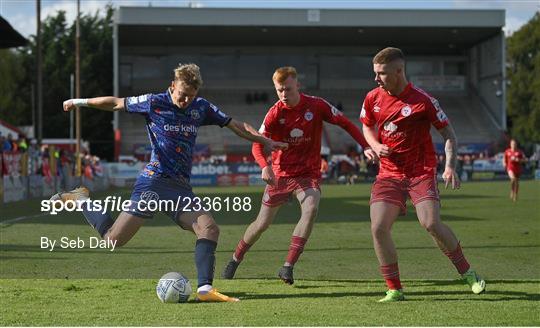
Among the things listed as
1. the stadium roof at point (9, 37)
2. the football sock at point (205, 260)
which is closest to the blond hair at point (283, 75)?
the football sock at point (205, 260)

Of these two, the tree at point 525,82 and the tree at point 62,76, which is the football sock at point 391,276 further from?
the tree at point 525,82

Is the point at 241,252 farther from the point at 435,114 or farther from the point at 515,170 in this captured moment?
the point at 515,170

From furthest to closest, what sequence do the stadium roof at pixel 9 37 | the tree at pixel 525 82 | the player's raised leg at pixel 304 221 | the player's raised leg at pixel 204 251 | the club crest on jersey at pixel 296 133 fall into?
the tree at pixel 525 82 < the stadium roof at pixel 9 37 < the club crest on jersey at pixel 296 133 < the player's raised leg at pixel 304 221 < the player's raised leg at pixel 204 251

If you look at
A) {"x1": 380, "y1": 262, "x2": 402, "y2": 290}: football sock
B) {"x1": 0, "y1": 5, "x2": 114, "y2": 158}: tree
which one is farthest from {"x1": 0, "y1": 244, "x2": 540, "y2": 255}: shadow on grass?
{"x1": 0, "y1": 5, "x2": 114, "y2": 158}: tree

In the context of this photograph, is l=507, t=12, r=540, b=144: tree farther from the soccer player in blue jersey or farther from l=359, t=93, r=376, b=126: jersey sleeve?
the soccer player in blue jersey

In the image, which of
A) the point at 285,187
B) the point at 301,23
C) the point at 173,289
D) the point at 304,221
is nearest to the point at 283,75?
the point at 285,187

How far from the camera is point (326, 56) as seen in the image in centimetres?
7894

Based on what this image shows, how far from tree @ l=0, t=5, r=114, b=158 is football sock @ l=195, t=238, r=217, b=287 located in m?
71.8

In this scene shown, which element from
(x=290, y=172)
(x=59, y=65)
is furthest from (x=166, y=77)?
(x=290, y=172)

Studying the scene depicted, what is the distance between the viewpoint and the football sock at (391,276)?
838 cm

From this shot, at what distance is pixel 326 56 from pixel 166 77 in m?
13.2

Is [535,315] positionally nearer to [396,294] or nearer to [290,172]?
[396,294]

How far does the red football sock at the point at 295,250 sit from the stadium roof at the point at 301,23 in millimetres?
59100

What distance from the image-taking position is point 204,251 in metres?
8.55
